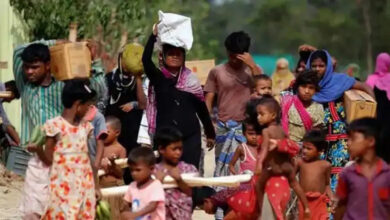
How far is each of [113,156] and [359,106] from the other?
2.41m

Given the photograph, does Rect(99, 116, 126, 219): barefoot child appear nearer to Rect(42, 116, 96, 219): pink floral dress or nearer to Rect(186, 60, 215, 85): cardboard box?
Rect(42, 116, 96, 219): pink floral dress

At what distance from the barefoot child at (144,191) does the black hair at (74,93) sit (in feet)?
1.80

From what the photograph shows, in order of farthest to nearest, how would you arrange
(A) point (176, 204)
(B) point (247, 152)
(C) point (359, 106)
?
(C) point (359, 106), (B) point (247, 152), (A) point (176, 204)

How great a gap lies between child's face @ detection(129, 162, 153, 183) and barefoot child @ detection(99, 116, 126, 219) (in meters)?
1.58

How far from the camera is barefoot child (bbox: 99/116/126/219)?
11961 mm

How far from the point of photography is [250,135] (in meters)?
12.0

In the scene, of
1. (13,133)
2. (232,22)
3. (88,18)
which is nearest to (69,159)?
(13,133)

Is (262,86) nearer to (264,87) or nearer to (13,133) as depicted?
(264,87)

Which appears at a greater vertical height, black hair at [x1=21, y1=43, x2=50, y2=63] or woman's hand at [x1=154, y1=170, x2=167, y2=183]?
black hair at [x1=21, y1=43, x2=50, y2=63]

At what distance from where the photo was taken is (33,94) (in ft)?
35.3

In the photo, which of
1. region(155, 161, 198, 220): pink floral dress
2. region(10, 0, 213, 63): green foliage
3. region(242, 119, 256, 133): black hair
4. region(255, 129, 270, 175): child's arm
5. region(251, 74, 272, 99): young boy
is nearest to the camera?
region(155, 161, 198, 220): pink floral dress

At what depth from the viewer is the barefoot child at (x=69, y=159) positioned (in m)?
10.3

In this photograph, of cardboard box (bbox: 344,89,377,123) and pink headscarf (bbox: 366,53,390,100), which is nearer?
cardboard box (bbox: 344,89,377,123)

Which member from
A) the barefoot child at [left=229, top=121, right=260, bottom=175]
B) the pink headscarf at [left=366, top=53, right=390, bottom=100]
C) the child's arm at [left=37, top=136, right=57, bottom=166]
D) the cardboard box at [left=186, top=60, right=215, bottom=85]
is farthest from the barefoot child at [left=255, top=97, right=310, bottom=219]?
the cardboard box at [left=186, top=60, right=215, bottom=85]
